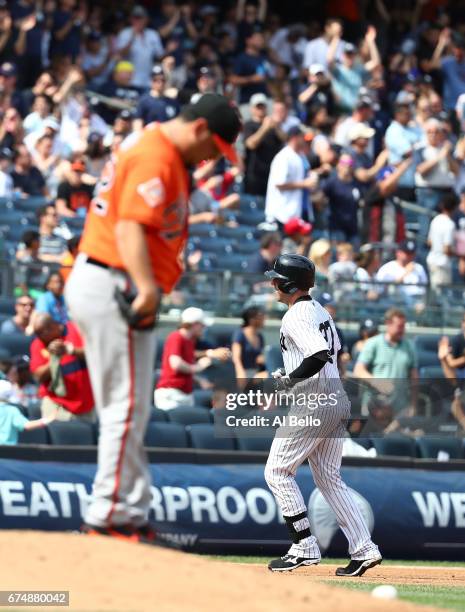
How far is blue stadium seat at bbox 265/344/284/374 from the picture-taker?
45.6ft

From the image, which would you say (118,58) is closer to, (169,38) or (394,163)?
(169,38)

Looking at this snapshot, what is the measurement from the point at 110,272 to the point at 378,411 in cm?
735

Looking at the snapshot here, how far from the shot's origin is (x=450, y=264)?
1720 cm

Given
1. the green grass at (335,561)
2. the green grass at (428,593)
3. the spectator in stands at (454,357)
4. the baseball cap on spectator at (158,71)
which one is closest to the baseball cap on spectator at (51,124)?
the baseball cap on spectator at (158,71)

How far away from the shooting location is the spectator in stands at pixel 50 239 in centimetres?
1509

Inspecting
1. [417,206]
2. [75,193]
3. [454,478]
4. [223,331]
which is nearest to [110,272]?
[454,478]

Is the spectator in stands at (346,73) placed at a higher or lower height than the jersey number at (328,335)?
higher

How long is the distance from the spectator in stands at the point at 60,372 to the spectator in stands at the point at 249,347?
2.00 m

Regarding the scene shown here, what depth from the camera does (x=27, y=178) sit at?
16953mm

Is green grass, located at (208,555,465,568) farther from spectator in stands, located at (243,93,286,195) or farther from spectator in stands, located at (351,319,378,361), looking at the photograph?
spectator in stands, located at (243,93,286,195)

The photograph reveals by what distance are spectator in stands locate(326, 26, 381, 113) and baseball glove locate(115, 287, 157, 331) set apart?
51.5ft

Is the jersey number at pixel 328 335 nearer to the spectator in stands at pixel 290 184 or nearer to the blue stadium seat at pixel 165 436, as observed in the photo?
the blue stadium seat at pixel 165 436

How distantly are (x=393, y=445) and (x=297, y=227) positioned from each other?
4169mm

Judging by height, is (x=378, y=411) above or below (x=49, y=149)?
below
